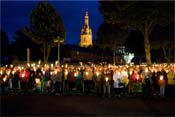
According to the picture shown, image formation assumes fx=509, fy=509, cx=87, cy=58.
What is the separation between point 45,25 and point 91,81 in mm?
26675

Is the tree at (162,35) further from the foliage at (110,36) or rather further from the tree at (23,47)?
the tree at (23,47)

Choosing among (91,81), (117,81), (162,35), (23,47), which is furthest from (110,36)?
(117,81)

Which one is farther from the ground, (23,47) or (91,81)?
(23,47)

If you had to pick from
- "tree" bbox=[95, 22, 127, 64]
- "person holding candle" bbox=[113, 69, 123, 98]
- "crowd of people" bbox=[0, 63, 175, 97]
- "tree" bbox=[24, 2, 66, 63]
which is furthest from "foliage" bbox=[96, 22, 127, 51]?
"person holding candle" bbox=[113, 69, 123, 98]

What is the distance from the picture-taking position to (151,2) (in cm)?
4162

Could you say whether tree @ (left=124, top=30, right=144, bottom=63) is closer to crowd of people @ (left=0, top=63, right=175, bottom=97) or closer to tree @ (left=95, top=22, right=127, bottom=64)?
tree @ (left=95, top=22, right=127, bottom=64)

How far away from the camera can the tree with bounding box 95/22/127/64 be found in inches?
2822

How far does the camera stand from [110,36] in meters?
72.9

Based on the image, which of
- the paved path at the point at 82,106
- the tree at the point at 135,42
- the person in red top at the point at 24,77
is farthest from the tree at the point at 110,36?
the paved path at the point at 82,106

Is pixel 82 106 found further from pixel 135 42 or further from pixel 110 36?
pixel 135 42

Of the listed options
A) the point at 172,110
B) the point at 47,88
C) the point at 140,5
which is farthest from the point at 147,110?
the point at 140,5

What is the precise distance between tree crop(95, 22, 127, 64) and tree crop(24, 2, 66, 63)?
50.6 ft

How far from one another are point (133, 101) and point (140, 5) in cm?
1715

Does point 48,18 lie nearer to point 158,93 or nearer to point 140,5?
point 140,5
